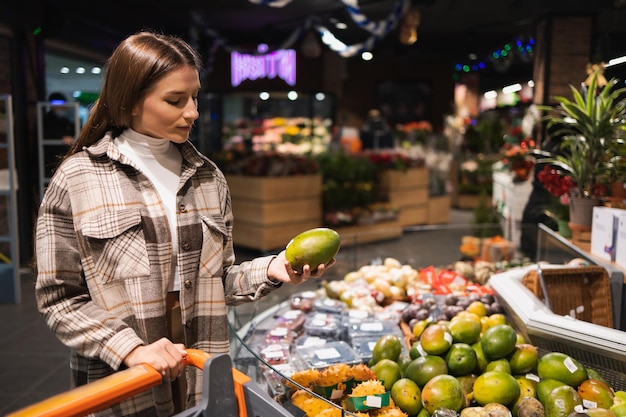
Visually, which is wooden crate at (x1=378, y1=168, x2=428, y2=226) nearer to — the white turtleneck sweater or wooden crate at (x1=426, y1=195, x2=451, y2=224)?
wooden crate at (x1=426, y1=195, x2=451, y2=224)

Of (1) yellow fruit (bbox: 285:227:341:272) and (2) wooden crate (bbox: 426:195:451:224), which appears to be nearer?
(1) yellow fruit (bbox: 285:227:341:272)

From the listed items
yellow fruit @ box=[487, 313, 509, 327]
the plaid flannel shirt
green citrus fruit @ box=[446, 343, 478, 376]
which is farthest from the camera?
yellow fruit @ box=[487, 313, 509, 327]

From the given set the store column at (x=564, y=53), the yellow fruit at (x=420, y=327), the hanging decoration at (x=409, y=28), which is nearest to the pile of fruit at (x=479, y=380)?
the yellow fruit at (x=420, y=327)

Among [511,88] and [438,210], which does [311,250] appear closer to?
[438,210]

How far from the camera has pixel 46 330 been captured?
203 inches

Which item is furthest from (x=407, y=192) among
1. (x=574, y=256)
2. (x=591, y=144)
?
(x=574, y=256)

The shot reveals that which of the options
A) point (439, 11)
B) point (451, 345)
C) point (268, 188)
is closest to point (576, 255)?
point (451, 345)

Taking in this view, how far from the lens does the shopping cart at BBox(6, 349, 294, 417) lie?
1.07m

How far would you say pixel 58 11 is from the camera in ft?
24.0

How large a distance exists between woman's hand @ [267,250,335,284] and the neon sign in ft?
43.2

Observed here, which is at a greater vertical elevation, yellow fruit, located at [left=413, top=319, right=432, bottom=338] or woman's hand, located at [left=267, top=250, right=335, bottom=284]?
woman's hand, located at [left=267, top=250, right=335, bottom=284]

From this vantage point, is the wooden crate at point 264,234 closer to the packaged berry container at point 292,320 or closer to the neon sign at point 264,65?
the packaged berry container at point 292,320

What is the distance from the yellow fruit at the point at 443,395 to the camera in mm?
1898

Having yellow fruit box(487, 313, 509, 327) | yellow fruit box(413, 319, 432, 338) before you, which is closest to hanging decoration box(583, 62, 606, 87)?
yellow fruit box(487, 313, 509, 327)
